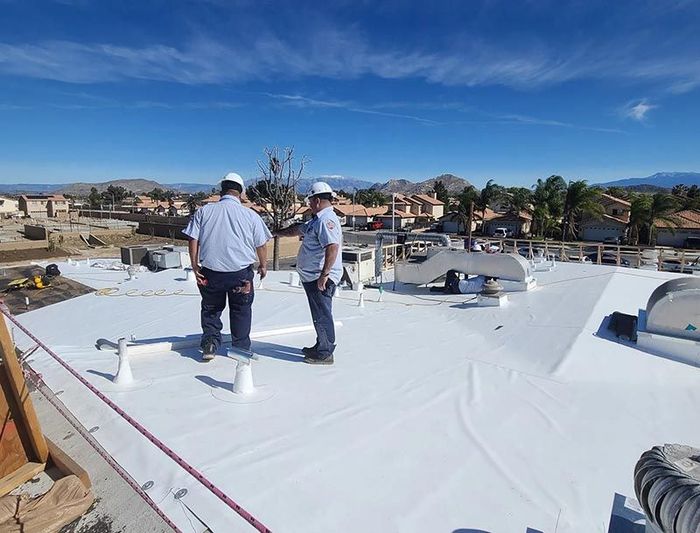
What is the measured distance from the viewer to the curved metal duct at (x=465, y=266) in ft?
21.3

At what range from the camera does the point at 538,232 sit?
42125mm

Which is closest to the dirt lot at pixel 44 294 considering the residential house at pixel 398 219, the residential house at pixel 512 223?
the residential house at pixel 512 223

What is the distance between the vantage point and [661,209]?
111 ft

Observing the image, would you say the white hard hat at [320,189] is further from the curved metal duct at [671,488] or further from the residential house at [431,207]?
the residential house at [431,207]

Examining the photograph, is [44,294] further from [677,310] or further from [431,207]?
[431,207]

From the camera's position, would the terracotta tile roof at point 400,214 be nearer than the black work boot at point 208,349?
No

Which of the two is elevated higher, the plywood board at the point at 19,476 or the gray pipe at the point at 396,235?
the gray pipe at the point at 396,235

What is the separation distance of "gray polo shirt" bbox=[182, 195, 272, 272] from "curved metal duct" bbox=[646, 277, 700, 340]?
3676mm

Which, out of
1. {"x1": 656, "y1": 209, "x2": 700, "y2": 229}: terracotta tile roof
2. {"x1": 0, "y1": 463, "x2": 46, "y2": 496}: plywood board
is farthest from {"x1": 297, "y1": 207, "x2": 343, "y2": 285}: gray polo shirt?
{"x1": 656, "y1": 209, "x2": 700, "y2": 229}: terracotta tile roof

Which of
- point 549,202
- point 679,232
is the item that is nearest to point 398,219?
point 549,202

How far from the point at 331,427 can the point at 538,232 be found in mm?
44563

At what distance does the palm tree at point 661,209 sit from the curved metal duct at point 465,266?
35629 millimetres

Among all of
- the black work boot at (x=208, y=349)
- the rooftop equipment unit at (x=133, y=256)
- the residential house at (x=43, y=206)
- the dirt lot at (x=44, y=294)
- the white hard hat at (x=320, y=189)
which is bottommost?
the dirt lot at (x=44, y=294)

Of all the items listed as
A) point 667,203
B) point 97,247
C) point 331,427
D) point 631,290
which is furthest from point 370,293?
point 667,203
